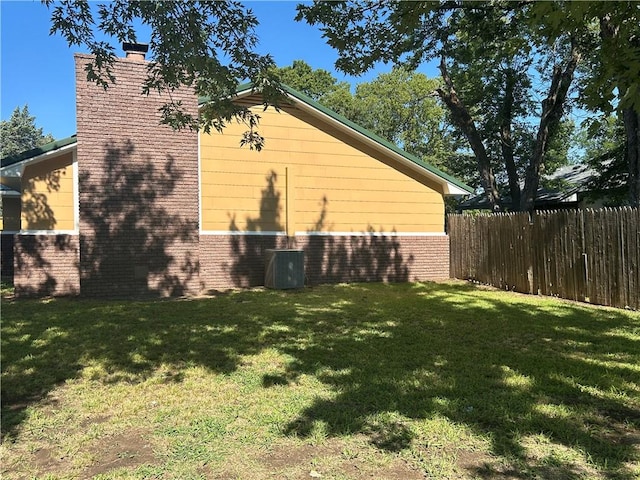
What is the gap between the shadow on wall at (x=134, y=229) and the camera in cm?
1115

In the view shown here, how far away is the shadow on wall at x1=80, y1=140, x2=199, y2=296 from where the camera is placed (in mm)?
11148

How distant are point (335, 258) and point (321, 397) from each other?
9.69m

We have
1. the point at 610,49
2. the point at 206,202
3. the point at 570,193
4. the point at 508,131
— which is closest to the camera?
the point at 610,49

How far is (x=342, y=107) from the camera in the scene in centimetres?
4256

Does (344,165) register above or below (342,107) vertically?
below

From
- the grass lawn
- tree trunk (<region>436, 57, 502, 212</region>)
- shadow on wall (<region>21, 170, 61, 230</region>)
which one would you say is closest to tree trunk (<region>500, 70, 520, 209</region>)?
tree trunk (<region>436, 57, 502, 212</region>)

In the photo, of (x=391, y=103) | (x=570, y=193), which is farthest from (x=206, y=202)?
(x=391, y=103)

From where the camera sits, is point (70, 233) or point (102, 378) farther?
point (70, 233)

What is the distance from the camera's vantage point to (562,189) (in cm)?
2391

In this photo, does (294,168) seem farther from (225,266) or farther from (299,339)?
(299,339)

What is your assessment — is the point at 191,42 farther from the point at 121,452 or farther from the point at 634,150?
the point at 634,150

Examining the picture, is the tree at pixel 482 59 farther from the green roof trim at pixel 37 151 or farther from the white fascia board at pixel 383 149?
the green roof trim at pixel 37 151

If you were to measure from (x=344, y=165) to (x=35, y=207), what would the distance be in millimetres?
8047

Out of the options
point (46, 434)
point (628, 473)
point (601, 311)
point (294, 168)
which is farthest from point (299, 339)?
point (294, 168)
